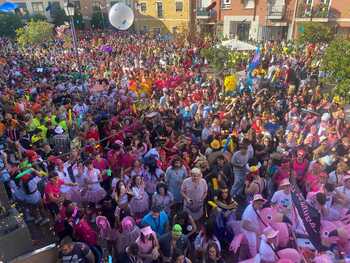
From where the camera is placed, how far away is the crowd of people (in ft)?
14.1

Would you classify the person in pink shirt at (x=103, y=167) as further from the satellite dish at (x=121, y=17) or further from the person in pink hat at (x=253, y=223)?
the satellite dish at (x=121, y=17)

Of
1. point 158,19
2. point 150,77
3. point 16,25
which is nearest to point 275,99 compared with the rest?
point 150,77

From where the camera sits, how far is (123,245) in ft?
14.6

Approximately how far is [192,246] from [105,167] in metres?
2.33

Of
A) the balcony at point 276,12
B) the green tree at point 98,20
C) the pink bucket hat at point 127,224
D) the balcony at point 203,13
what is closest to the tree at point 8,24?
the green tree at point 98,20

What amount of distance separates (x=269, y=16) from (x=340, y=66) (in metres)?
20.2

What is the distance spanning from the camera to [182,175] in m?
5.55

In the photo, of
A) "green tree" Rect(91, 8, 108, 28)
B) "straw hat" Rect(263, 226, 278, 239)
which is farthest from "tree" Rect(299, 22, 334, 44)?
"green tree" Rect(91, 8, 108, 28)

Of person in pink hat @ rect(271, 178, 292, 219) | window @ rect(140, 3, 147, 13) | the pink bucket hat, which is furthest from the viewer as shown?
window @ rect(140, 3, 147, 13)

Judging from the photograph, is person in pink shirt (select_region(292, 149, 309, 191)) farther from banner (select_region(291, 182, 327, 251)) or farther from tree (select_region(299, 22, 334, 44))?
tree (select_region(299, 22, 334, 44))

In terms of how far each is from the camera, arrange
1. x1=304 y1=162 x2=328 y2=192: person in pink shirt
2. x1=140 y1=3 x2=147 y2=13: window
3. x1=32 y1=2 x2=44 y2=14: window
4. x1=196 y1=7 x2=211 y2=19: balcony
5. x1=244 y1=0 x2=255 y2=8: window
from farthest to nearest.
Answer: x1=32 y1=2 x2=44 y2=14: window, x1=140 y1=3 x2=147 y2=13: window, x1=196 y1=7 x2=211 y2=19: balcony, x1=244 y1=0 x2=255 y2=8: window, x1=304 y1=162 x2=328 y2=192: person in pink shirt

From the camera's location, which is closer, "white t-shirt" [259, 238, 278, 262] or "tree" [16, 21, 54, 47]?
"white t-shirt" [259, 238, 278, 262]

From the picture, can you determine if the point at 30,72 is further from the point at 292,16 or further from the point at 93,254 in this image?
the point at 292,16

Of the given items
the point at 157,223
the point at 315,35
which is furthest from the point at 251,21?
the point at 157,223
